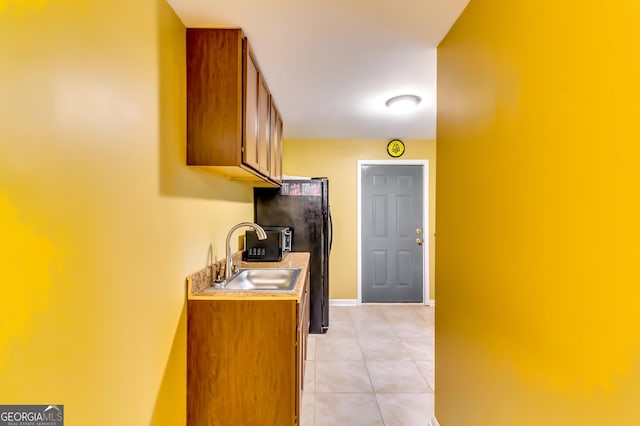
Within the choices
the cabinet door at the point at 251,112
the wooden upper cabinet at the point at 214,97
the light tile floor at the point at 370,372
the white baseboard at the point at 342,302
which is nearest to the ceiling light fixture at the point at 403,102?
the cabinet door at the point at 251,112

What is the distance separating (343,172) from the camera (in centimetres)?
433

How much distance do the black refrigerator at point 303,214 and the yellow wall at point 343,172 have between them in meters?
0.87

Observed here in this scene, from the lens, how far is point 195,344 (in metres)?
1.72

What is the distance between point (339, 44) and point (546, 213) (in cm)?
142

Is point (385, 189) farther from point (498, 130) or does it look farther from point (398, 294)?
point (498, 130)

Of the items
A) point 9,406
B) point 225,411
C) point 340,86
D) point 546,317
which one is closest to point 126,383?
point 9,406

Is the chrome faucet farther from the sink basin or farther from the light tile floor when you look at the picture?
the light tile floor

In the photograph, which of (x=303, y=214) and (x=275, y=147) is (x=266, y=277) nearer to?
(x=303, y=214)

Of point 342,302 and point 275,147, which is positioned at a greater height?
point 275,147

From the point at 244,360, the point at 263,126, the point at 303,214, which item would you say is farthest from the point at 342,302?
the point at 263,126

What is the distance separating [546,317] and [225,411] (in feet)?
5.38

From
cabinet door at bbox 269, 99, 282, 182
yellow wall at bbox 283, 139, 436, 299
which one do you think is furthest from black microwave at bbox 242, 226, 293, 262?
yellow wall at bbox 283, 139, 436, 299

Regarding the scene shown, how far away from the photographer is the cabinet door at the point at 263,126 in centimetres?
215

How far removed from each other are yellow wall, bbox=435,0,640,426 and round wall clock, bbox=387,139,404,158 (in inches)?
108
